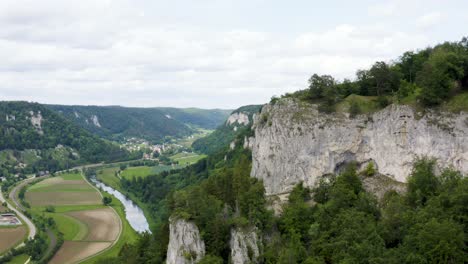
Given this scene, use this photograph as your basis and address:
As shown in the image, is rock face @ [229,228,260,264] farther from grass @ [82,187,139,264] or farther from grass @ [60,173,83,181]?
grass @ [60,173,83,181]

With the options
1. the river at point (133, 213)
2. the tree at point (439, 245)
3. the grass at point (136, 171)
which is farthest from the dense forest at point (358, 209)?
the grass at point (136, 171)

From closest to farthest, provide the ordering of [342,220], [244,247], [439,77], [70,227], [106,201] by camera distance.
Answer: [342,220] → [244,247] → [439,77] → [70,227] → [106,201]

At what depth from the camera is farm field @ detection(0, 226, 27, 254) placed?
249ft

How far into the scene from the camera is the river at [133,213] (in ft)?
294

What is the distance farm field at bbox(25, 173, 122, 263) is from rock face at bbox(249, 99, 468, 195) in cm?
3875

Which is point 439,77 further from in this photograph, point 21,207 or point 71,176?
point 71,176

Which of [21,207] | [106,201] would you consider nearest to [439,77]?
[106,201]

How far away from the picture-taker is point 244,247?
3688 cm

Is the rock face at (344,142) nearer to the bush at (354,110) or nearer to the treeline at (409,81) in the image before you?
the bush at (354,110)

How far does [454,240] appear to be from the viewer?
89.0 ft

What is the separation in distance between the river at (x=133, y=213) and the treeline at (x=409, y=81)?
43.1 m

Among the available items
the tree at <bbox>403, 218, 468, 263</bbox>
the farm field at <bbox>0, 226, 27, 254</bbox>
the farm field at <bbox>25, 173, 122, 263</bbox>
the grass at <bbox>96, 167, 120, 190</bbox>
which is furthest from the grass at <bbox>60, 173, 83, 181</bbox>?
the tree at <bbox>403, 218, 468, 263</bbox>

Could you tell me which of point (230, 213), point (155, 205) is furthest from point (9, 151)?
point (230, 213)

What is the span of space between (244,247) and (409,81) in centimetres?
2536
